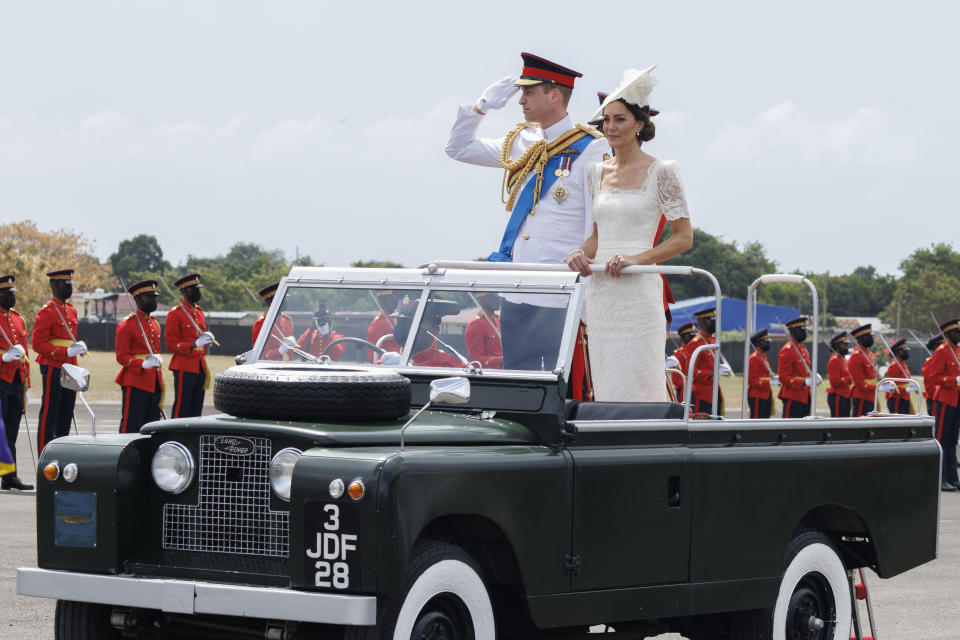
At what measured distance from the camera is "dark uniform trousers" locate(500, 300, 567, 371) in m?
6.40

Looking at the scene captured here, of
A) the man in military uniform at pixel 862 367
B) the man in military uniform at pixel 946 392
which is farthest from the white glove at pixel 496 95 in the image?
the man in military uniform at pixel 862 367

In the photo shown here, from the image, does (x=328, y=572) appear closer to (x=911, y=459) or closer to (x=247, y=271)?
(x=911, y=459)

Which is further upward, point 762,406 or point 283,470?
point 283,470

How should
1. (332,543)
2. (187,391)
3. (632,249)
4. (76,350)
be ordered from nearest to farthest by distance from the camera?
(332,543)
(632,249)
(76,350)
(187,391)

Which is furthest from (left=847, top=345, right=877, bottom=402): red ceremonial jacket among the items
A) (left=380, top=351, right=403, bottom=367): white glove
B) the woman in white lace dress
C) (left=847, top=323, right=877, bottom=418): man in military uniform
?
(left=380, top=351, right=403, bottom=367): white glove

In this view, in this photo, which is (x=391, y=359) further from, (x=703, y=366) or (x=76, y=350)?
(x=703, y=366)

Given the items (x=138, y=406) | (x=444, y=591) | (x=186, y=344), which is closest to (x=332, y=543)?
(x=444, y=591)

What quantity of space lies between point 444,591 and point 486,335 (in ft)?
4.98

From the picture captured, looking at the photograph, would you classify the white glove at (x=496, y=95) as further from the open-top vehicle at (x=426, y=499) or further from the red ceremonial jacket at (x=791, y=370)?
the red ceremonial jacket at (x=791, y=370)

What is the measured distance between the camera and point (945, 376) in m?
20.4

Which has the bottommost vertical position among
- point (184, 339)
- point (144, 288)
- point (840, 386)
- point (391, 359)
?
point (840, 386)

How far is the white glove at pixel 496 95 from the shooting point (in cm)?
838

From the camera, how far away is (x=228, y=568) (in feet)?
18.0

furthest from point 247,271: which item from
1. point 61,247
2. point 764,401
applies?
point 764,401
